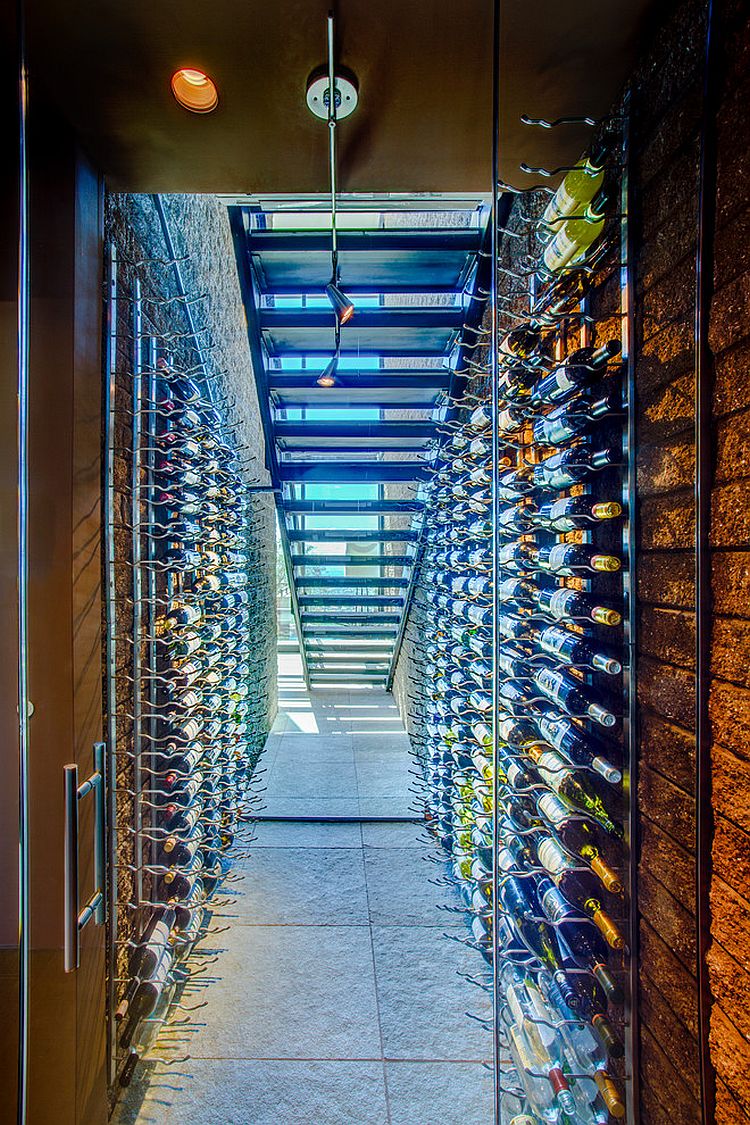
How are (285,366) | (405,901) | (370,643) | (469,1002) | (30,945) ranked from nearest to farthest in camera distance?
(30,945) → (469,1002) → (405,901) → (285,366) → (370,643)

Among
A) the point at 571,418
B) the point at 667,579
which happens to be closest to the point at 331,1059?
the point at 667,579

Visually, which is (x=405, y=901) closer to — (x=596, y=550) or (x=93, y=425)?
(x=596, y=550)

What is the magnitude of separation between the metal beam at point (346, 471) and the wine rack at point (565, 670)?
135 centimetres

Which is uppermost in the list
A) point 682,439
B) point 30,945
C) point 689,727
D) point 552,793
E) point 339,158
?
point 339,158

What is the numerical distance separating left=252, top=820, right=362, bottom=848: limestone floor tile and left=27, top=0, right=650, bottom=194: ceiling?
2.74 m

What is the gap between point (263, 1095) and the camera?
1.49 metres

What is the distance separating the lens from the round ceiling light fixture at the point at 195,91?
1132 millimetres

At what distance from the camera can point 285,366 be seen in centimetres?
270

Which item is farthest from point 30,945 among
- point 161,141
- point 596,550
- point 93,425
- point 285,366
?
point 285,366

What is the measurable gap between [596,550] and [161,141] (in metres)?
1.45

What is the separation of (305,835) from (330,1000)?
101 cm

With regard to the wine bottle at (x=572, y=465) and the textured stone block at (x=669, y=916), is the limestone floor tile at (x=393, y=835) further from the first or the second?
the wine bottle at (x=572, y=465)

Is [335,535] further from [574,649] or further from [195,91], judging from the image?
[195,91]

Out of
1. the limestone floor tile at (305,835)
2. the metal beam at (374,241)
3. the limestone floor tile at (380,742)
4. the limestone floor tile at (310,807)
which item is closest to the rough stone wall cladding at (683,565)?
the metal beam at (374,241)
